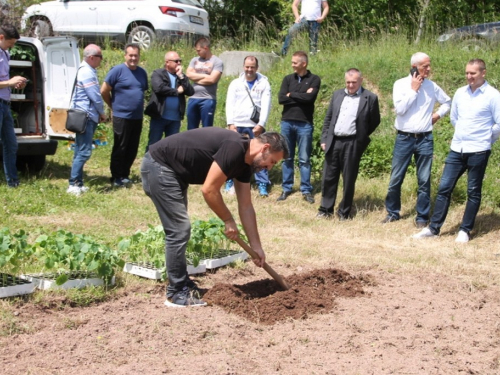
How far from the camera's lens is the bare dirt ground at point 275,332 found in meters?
4.70

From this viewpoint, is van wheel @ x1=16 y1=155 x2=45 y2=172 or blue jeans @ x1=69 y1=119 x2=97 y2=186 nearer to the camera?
blue jeans @ x1=69 y1=119 x2=97 y2=186

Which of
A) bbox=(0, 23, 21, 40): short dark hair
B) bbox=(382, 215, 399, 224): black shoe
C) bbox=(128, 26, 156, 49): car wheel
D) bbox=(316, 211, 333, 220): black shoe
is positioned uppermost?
bbox=(0, 23, 21, 40): short dark hair

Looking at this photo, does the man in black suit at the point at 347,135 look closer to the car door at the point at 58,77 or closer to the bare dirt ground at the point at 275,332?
the bare dirt ground at the point at 275,332

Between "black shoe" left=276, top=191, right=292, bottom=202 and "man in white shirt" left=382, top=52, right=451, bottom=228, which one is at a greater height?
"man in white shirt" left=382, top=52, right=451, bottom=228

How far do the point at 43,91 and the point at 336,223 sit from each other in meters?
4.85

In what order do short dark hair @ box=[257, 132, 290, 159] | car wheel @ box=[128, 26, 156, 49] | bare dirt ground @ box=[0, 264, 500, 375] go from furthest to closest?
car wheel @ box=[128, 26, 156, 49]
short dark hair @ box=[257, 132, 290, 159]
bare dirt ground @ box=[0, 264, 500, 375]

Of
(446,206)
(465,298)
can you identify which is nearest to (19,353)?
(465,298)

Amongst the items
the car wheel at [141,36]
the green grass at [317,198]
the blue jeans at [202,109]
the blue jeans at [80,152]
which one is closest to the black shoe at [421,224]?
the green grass at [317,198]

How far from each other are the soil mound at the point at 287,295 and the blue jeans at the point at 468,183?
8.05ft

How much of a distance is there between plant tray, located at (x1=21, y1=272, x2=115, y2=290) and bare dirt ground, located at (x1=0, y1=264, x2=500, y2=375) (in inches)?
12.0

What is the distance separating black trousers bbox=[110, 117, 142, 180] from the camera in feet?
34.0

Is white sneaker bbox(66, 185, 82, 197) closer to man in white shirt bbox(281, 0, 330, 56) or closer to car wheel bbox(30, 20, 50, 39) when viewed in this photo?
man in white shirt bbox(281, 0, 330, 56)

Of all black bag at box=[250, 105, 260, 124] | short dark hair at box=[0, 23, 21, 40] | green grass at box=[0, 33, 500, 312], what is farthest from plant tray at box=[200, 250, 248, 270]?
short dark hair at box=[0, 23, 21, 40]

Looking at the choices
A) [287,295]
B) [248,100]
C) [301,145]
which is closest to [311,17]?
[248,100]
